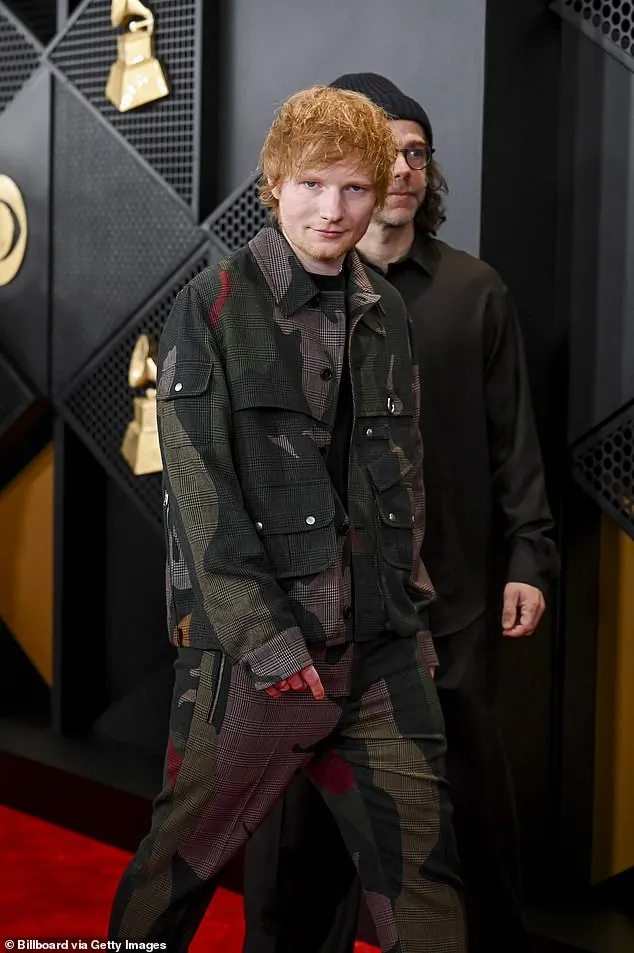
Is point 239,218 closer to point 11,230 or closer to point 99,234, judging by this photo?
point 99,234

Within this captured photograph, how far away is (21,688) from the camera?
13.6 ft

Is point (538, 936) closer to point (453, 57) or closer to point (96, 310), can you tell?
point (453, 57)

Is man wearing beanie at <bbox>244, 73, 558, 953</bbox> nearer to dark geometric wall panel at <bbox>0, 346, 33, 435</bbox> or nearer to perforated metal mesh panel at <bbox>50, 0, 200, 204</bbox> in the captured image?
perforated metal mesh panel at <bbox>50, 0, 200, 204</bbox>

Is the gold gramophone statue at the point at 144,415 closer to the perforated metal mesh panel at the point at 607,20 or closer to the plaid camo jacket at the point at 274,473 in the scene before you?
the perforated metal mesh panel at the point at 607,20

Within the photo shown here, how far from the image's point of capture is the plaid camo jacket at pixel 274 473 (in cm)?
176

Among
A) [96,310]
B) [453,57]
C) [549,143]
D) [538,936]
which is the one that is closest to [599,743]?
[538,936]

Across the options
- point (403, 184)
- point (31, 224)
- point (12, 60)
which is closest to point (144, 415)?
point (31, 224)

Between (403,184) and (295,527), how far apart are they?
2.87 feet

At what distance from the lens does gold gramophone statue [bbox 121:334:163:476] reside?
3.53 meters

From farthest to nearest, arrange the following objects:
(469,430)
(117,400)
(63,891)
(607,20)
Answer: (117,400) → (63,891) → (607,20) → (469,430)

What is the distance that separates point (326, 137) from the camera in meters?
1.79

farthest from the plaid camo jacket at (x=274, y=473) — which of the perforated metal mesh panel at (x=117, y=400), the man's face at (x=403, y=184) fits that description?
the perforated metal mesh panel at (x=117, y=400)

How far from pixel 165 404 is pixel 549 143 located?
55.9 inches

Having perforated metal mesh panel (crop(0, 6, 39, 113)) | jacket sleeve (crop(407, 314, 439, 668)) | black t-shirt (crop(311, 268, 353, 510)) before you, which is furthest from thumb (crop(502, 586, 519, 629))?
perforated metal mesh panel (crop(0, 6, 39, 113))
